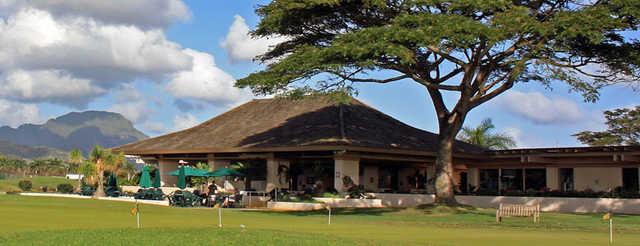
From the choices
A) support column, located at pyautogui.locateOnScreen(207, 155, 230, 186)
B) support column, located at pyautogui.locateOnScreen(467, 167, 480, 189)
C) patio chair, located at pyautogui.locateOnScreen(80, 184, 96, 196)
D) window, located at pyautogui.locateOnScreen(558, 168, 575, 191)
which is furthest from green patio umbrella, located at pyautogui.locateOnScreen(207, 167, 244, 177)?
window, located at pyautogui.locateOnScreen(558, 168, 575, 191)

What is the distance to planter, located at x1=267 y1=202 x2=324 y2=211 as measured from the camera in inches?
1371

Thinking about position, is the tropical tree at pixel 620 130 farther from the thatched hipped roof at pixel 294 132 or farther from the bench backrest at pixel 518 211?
the bench backrest at pixel 518 211

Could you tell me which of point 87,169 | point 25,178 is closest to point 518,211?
point 87,169

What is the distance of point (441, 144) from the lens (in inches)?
1296

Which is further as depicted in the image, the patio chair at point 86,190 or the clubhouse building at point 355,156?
the patio chair at point 86,190

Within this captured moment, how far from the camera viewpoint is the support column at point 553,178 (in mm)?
41781

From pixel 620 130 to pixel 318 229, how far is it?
138 feet

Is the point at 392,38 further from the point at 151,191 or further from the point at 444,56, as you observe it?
the point at 151,191

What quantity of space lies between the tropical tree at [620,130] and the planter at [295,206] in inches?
1213

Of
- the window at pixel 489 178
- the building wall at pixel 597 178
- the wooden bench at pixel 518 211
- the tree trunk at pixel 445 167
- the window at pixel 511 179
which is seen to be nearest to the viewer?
the wooden bench at pixel 518 211

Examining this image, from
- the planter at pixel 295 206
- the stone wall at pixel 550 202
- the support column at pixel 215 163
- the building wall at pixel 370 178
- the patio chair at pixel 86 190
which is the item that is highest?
the support column at pixel 215 163

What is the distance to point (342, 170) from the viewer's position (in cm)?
3825

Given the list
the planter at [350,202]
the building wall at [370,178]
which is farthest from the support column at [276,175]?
the planter at [350,202]

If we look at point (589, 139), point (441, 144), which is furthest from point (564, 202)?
point (589, 139)
